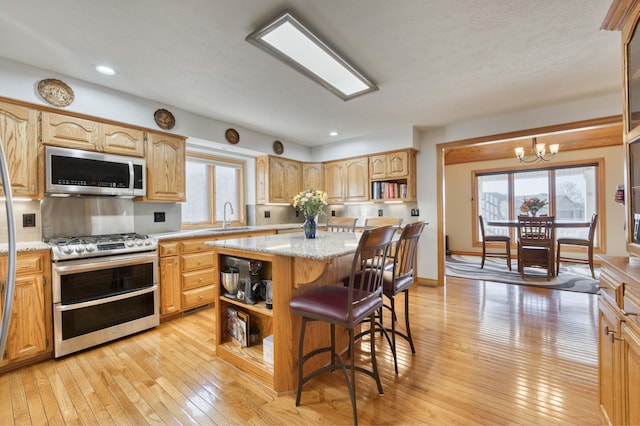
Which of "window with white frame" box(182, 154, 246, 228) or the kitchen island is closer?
the kitchen island

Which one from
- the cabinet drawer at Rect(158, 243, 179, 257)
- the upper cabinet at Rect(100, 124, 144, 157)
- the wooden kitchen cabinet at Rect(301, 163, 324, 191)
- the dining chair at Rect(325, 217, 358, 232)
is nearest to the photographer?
the upper cabinet at Rect(100, 124, 144, 157)

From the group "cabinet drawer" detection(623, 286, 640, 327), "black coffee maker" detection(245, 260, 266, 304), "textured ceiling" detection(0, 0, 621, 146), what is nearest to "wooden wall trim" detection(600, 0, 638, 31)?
"textured ceiling" detection(0, 0, 621, 146)

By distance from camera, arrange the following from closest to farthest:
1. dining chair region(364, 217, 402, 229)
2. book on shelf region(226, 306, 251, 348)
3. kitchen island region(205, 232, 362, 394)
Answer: kitchen island region(205, 232, 362, 394), book on shelf region(226, 306, 251, 348), dining chair region(364, 217, 402, 229)

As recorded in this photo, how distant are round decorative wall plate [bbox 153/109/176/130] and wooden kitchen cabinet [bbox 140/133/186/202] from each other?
111 mm

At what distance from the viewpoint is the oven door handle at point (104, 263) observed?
220 centimetres

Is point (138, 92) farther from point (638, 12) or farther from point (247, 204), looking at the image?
point (638, 12)

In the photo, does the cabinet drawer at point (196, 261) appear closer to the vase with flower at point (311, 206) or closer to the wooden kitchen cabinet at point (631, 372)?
the vase with flower at point (311, 206)

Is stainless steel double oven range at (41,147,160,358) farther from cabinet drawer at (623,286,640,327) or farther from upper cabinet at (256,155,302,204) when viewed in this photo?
cabinet drawer at (623,286,640,327)

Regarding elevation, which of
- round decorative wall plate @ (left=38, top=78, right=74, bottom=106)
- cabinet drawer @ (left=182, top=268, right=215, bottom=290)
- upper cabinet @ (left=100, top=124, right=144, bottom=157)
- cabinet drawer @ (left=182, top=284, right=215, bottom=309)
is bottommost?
cabinet drawer @ (left=182, top=284, right=215, bottom=309)

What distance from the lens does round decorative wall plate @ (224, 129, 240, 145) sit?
3885 mm

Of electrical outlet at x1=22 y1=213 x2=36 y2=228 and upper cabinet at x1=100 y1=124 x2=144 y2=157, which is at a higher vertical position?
upper cabinet at x1=100 y1=124 x2=144 y2=157

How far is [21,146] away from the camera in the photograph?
A: 228cm

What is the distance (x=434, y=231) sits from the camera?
4.21 m

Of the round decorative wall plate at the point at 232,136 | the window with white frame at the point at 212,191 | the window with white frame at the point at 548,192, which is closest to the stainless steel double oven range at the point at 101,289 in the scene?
the window with white frame at the point at 212,191
